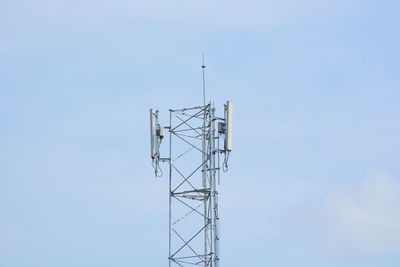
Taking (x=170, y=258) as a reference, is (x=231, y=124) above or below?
above

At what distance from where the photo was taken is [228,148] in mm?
47219

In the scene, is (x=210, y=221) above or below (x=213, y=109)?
below

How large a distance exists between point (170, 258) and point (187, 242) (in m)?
0.85

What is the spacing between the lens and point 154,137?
Answer: 4812 centimetres

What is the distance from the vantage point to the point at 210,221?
46750 millimetres

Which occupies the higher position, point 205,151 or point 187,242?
point 205,151

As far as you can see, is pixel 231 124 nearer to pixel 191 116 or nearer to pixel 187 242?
pixel 191 116

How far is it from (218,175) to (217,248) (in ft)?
9.03

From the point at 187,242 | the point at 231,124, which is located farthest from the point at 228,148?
the point at 187,242

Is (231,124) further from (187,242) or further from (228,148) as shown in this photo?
(187,242)

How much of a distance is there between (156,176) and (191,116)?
2.60 metres

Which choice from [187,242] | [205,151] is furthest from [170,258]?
[205,151]

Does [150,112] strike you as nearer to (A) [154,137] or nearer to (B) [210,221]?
(A) [154,137]

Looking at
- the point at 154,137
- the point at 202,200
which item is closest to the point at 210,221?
the point at 202,200
